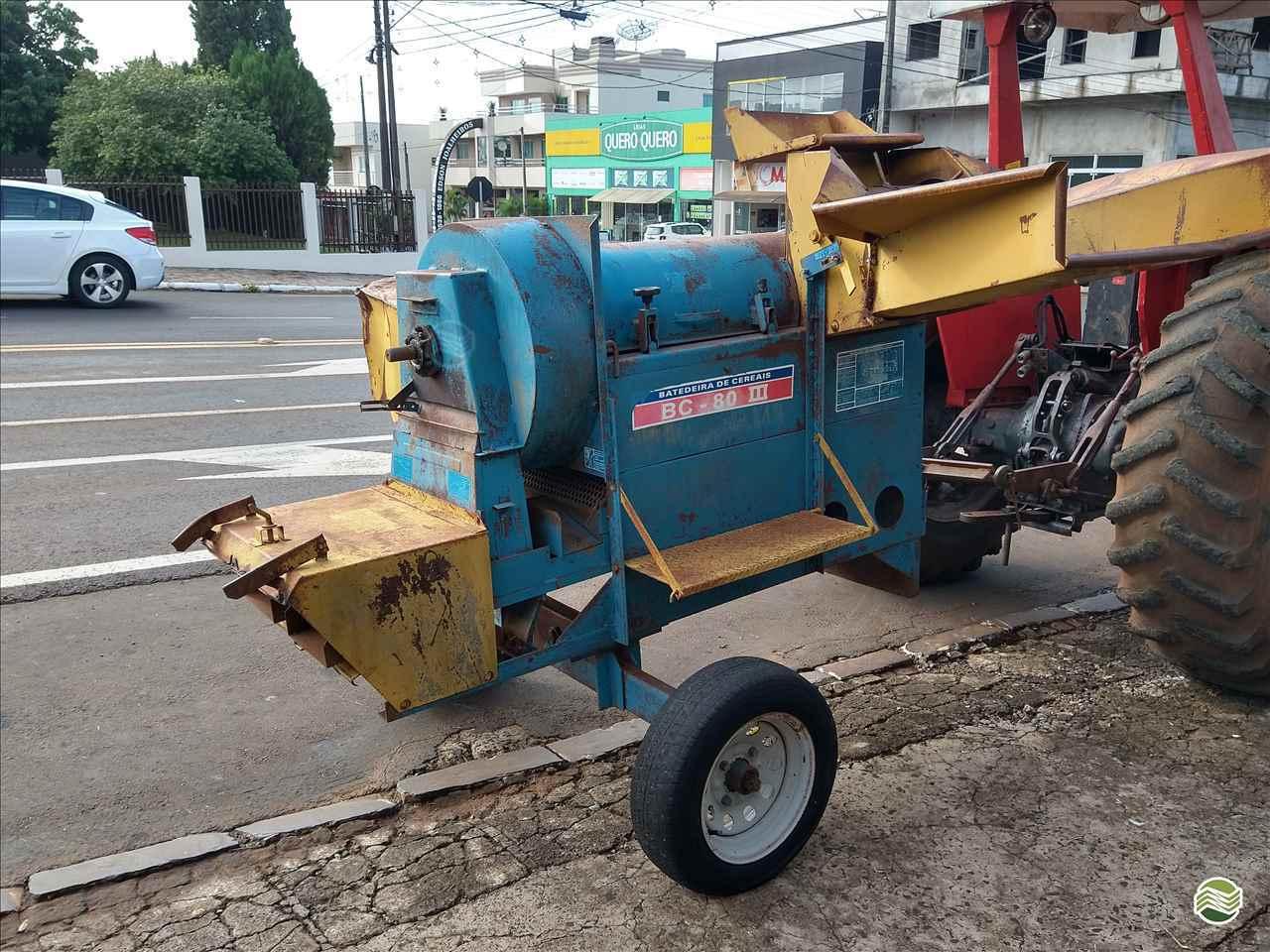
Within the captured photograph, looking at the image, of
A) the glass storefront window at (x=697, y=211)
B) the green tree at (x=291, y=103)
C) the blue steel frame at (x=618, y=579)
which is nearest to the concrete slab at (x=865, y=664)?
the blue steel frame at (x=618, y=579)

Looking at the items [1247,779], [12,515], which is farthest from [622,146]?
[1247,779]

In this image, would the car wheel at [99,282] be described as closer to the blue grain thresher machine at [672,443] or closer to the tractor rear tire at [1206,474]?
the blue grain thresher machine at [672,443]

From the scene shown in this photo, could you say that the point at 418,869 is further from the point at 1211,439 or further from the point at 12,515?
the point at 12,515

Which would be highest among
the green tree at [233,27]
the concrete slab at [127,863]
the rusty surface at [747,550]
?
the green tree at [233,27]

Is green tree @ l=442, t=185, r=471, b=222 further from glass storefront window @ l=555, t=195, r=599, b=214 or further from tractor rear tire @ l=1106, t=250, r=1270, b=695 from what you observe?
tractor rear tire @ l=1106, t=250, r=1270, b=695

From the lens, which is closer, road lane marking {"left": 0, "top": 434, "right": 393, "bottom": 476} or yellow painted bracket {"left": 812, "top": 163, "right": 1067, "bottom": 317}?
yellow painted bracket {"left": 812, "top": 163, "right": 1067, "bottom": 317}

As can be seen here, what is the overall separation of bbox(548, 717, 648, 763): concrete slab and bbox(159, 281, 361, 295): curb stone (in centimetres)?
1750

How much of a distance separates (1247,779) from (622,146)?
43.8 m

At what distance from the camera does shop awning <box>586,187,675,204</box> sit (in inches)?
1690

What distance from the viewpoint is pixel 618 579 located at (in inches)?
132

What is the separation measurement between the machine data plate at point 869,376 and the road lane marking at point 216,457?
5.13 meters

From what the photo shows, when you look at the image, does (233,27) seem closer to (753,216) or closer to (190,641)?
(753,216)

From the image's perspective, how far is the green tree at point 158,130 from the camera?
80.8 ft

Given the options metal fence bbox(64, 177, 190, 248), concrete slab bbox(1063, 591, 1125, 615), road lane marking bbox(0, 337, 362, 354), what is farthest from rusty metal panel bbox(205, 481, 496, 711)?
metal fence bbox(64, 177, 190, 248)
